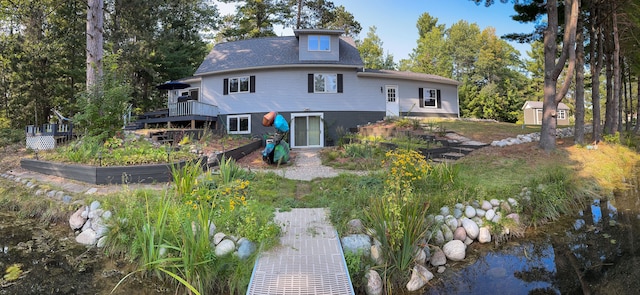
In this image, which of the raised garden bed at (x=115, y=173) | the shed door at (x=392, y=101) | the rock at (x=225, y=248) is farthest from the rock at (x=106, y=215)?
the shed door at (x=392, y=101)

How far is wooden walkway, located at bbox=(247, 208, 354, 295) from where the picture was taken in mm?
2990

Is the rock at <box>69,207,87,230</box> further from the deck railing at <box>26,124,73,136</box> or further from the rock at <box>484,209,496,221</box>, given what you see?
the deck railing at <box>26,124,73,136</box>

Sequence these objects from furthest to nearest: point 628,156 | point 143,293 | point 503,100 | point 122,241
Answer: point 503,100, point 628,156, point 122,241, point 143,293

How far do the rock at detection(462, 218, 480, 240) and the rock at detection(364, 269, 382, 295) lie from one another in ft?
6.73

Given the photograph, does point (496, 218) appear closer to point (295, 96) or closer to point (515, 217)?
point (515, 217)

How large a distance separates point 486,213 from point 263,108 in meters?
13.2

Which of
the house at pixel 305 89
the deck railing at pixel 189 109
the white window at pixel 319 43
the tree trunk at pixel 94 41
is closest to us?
the tree trunk at pixel 94 41

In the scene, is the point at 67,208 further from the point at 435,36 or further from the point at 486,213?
the point at 435,36

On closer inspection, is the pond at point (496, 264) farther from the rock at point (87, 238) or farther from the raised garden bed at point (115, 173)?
the raised garden bed at point (115, 173)

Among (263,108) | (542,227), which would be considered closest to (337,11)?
(263,108)

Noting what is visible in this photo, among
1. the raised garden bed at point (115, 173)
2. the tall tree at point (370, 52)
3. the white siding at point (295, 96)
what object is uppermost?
the tall tree at point (370, 52)

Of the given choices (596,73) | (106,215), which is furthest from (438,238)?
(596,73)

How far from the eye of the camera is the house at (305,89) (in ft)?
54.3

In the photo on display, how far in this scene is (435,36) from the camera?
36656mm
